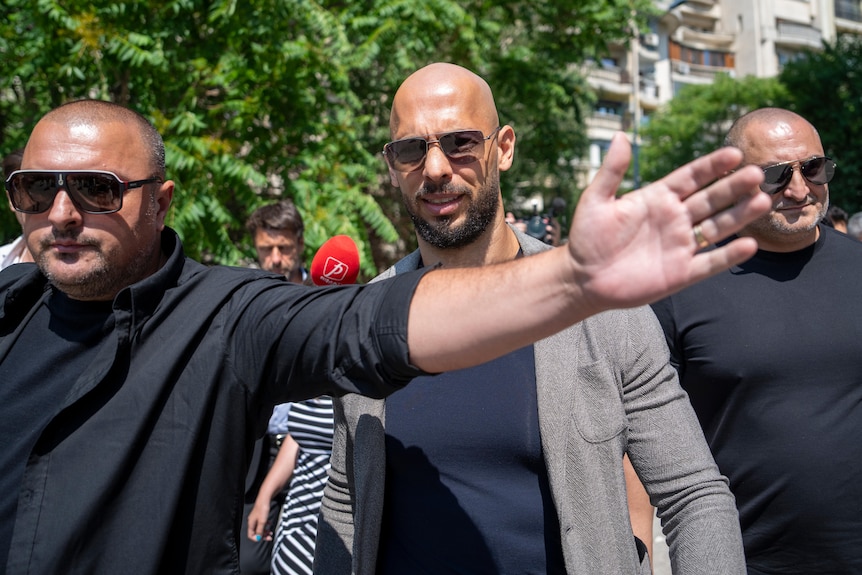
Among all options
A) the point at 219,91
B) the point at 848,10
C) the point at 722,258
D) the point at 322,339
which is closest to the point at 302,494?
the point at 322,339

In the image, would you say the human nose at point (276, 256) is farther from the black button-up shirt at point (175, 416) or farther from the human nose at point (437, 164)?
the black button-up shirt at point (175, 416)

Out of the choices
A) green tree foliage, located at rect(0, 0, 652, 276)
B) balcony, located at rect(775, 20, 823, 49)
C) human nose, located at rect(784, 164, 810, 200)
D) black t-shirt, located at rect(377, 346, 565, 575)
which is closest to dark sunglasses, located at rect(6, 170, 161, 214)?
black t-shirt, located at rect(377, 346, 565, 575)

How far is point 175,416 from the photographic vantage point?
1.80 meters

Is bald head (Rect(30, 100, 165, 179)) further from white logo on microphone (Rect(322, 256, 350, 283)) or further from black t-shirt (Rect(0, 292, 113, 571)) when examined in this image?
white logo on microphone (Rect(322, 256, 350, 283))

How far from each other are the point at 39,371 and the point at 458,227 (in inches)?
48.7

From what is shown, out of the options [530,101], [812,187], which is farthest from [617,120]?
[812,187]

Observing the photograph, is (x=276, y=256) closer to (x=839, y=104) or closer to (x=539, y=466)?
(x=539, y=466)

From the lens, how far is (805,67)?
22328 mm

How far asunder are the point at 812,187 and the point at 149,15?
5.42m

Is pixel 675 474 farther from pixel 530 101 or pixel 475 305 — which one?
pixel 530 101

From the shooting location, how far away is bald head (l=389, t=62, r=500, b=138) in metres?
2.62

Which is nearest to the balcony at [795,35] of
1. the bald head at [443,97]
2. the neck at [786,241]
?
the neck at [786,241]

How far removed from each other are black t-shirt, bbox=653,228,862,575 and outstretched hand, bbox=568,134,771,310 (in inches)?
63.9

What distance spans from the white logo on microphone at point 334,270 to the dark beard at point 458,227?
1.06ft
